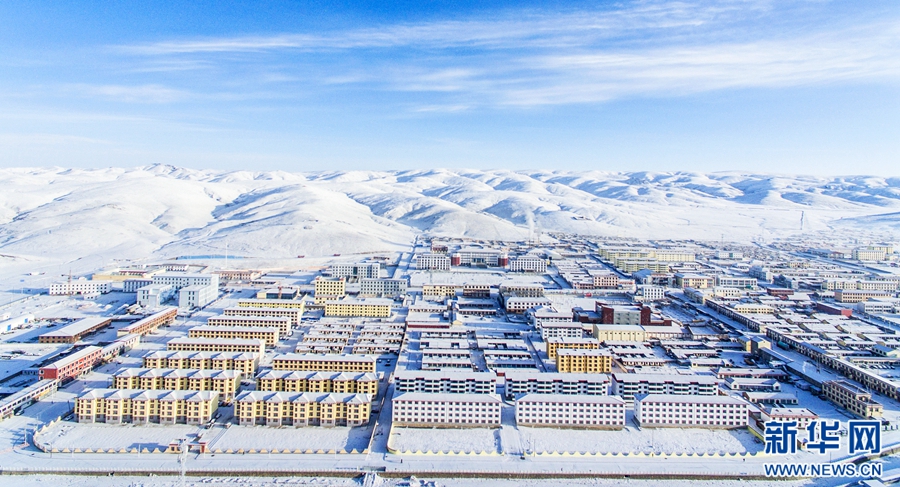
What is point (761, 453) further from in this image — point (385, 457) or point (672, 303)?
point (672, 303)

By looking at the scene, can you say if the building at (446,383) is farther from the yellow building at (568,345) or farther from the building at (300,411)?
the yellow building at (568,345)

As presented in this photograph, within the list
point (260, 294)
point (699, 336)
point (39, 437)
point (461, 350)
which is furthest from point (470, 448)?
point (260, 294)

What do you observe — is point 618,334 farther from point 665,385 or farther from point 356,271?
point 356,271

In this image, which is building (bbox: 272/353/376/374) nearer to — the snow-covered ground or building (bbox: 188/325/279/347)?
the snow-covered ground

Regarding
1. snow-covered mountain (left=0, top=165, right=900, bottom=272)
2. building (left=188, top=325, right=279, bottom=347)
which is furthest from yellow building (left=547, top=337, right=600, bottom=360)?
snow-covered mountain (left=0, top=165, right=900, bottom=272)

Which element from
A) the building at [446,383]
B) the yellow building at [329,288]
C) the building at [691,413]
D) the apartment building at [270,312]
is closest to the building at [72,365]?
the apartment building at [270,312]
